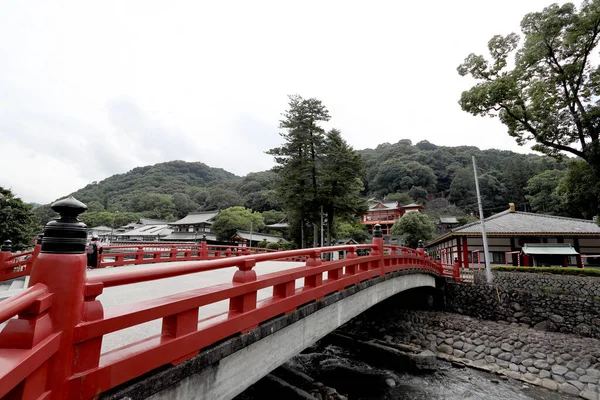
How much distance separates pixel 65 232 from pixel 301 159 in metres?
20.7

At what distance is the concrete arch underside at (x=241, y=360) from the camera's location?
89.0 inches

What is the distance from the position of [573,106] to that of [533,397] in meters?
11.4

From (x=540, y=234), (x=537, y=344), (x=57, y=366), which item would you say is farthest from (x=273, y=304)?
(x=540, y=234)

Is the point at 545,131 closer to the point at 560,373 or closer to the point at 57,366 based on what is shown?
the point at 560,373

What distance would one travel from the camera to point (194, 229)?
162 feet

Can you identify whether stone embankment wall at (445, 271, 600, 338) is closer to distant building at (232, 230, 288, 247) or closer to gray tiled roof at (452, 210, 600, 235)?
gray tiled roof at (452, 210, 600, 235)

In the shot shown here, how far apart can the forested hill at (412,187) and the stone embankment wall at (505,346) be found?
31.0 meters

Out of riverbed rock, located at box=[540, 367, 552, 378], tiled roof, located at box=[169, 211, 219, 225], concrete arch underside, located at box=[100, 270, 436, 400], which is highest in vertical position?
tiled roof, located at box=[169, 211, 219, 225]

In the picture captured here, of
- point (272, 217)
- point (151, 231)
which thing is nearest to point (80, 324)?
point (272, 217)

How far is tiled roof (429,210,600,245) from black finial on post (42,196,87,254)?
22.9 m

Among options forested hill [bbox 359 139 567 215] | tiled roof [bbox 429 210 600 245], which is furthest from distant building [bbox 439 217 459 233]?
tiled roof [bbox 429 210 600 245]

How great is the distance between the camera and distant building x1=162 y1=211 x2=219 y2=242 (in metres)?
46.1

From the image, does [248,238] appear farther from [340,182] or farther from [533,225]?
[533,225]

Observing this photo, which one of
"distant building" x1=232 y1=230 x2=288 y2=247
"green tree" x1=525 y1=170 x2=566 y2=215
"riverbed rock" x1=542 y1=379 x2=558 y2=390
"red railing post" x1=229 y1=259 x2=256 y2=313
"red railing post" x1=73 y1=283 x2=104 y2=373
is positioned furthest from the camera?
"green tree" x1=525 y1=170 x2=566 y2=215
